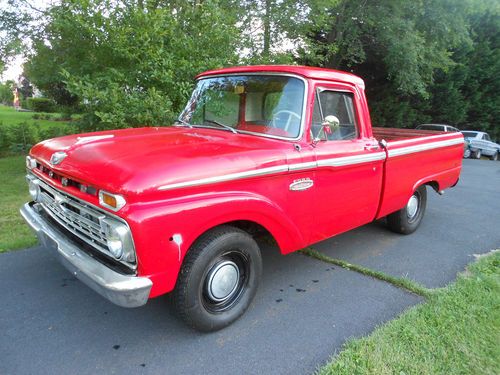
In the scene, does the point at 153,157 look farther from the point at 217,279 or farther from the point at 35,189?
the point at 35,189

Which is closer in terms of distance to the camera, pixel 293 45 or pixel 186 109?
pixel 186 109

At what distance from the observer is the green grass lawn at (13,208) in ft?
14.1

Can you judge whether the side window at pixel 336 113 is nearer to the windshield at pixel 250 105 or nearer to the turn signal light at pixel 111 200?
the windshield at pixel 250 105

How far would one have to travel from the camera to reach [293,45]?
1100cm

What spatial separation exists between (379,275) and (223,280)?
5.95 feet

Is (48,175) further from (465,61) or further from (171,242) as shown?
(465,61)

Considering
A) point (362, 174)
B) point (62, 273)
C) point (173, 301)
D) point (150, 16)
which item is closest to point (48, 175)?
point (62, 273)

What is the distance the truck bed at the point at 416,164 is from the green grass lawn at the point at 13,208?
4117 millimetres

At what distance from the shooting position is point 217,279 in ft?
9.09

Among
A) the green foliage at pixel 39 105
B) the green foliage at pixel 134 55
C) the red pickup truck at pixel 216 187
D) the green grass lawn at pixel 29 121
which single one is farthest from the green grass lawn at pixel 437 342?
the green foliage at pixel 39 105

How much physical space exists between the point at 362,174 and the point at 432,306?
4.40 ft

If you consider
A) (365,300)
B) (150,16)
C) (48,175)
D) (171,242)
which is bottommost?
(365,300)

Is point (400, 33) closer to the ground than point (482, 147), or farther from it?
farther from it

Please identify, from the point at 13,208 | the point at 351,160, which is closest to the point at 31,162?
the point at 13,208
